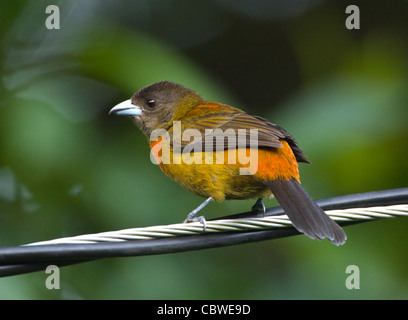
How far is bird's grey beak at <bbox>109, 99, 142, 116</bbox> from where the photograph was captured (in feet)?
14.5

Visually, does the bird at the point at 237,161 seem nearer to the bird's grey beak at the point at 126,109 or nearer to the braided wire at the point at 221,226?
the braided wire at the point at 221,226

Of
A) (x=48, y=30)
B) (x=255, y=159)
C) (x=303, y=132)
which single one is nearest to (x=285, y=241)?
(x=303, y=132)

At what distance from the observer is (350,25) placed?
6066mm

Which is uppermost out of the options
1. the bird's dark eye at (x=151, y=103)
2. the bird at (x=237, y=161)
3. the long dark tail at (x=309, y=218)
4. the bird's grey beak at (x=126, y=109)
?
the bird's dark eye at (x=151, y=103)

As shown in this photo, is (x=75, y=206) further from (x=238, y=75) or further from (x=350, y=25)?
(x=350, y=25)

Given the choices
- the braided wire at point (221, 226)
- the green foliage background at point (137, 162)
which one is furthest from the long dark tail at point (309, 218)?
the green foliage background at point (137, 162)

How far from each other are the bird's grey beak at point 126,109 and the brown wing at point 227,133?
47cm

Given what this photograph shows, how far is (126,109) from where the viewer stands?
14.6 ft

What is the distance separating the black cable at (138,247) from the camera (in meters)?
2.38

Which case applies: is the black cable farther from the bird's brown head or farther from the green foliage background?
the bird's brown head

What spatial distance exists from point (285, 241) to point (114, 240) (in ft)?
7.04

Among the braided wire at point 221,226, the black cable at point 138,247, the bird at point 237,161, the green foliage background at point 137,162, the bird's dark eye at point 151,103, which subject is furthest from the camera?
the bird's dark eye at point 151,103

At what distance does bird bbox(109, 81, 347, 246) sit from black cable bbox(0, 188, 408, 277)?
137mm

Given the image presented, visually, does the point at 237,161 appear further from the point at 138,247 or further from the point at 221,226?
the point at 138,247
